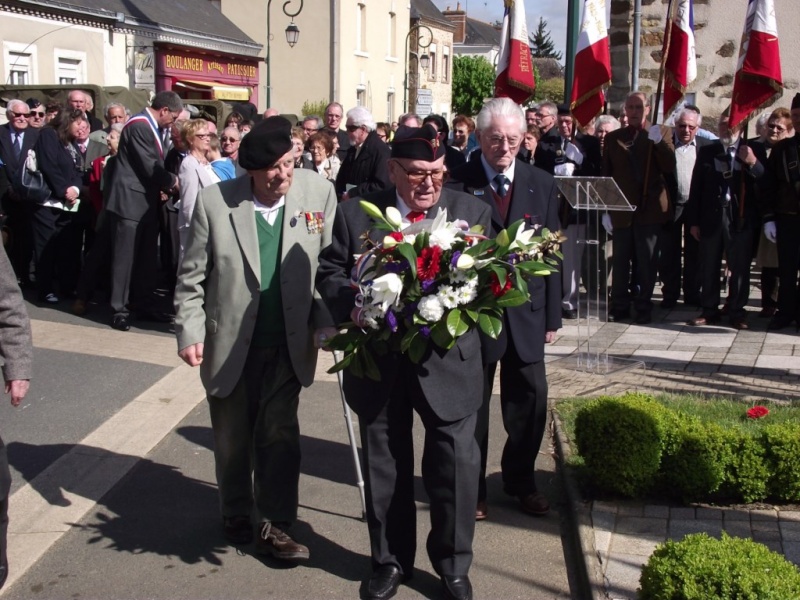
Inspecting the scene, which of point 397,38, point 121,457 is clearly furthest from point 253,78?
point 121,457

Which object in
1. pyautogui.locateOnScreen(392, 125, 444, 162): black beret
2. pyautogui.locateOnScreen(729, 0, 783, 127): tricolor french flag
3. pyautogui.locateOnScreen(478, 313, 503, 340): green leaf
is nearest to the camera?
pyautogui.locateOnScreen(478, 313, 503, 340): green leaf

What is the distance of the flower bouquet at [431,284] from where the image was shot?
3.91 meters

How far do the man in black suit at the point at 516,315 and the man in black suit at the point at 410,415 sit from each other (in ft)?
2.23

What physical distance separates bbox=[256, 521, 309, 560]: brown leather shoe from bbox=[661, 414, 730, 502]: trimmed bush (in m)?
1.94

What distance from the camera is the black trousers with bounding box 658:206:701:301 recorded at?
10.8 m

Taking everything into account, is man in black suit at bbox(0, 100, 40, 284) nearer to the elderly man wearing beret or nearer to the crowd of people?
the crowd of people

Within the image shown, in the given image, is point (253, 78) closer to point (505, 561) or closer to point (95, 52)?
point (95, 52)

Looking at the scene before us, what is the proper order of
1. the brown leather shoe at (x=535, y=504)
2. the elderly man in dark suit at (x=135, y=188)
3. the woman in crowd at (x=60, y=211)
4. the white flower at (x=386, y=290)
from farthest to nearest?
the woman in crowd at (x=60, y=211), the elderly man in dark suit at (x=135, y=188), the brown leather shoe at (x=535, y=504), the white flower at (x=386, y=290)

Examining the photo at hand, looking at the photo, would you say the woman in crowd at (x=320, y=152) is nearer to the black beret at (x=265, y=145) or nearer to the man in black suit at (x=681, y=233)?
the man in black suit at (x=681, y=233)

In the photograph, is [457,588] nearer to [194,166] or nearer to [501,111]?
[501,111]

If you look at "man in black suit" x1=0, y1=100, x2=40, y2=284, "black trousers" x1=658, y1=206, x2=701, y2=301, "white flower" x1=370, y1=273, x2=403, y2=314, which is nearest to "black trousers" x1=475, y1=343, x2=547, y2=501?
"white flower" x1=370, y1=273, x2=403, y2=314

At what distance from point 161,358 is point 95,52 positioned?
1840 cm

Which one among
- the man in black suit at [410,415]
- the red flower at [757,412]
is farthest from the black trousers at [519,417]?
the red flower at [757,412]

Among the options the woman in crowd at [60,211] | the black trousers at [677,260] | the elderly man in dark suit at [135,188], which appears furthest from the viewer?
the black trousers at [677,260]
